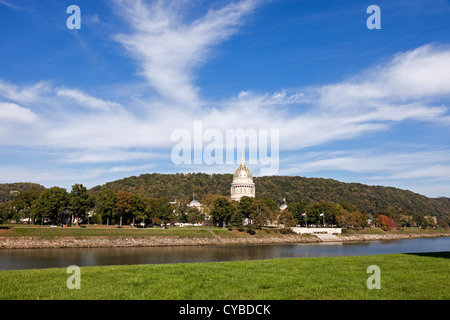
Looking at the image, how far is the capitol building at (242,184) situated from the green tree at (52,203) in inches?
3316

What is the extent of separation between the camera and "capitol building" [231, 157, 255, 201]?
15250 centimetres

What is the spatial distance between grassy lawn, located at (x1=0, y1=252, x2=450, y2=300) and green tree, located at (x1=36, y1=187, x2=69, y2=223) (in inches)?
2737

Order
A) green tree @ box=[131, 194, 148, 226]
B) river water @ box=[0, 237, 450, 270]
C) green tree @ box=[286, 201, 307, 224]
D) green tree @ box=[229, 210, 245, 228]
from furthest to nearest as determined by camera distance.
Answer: green tree @ box=[286, 201, 307, 224], green tree @ box=[229, 210, 245, 228], green tree @ box=[131, 194, 148, 226], river water @ box=[0, 237, 450, 270]

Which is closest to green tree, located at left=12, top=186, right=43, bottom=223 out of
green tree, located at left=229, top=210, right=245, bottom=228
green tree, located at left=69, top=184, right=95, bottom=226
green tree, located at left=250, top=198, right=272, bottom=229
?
green tree, located at left=69, top=184, right=95, bottom=226

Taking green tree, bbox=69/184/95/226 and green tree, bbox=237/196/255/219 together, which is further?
green tree, bbox=237/196/255/219

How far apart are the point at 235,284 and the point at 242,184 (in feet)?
463

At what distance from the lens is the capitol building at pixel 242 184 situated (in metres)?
152

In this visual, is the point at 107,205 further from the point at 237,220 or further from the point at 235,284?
the point at 235,284

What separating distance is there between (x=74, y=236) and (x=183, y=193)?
13526cm

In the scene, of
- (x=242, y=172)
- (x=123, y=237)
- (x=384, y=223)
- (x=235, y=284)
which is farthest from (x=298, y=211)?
(x=235, y=284)

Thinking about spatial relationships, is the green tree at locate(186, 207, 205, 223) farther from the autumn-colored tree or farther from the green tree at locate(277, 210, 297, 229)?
the autumn-colored tree

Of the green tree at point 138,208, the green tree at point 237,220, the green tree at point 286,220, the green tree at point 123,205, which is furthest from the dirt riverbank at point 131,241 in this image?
the green tree at point 123,205

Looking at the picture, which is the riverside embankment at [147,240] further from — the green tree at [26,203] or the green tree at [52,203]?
the green tree at [26,203]
